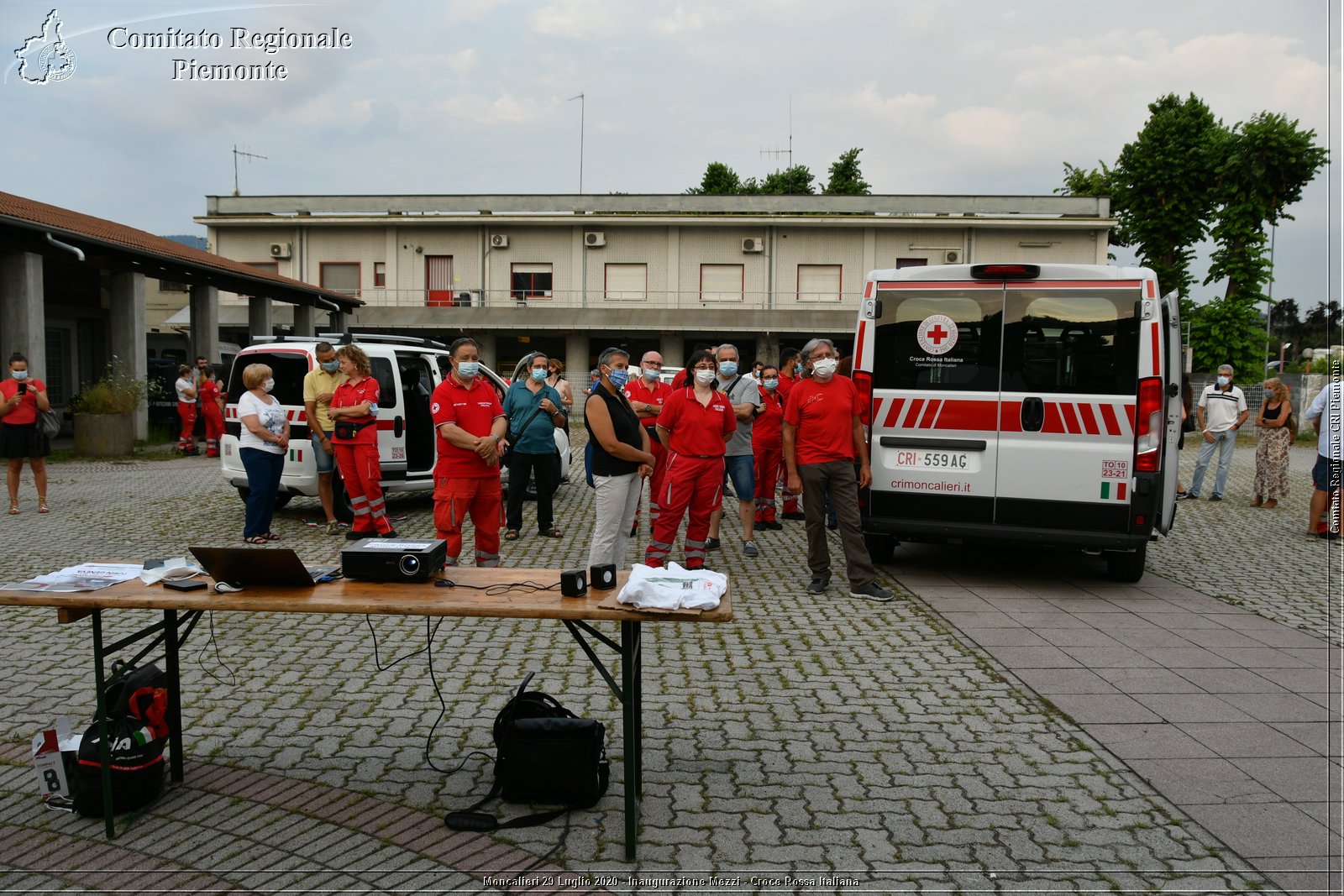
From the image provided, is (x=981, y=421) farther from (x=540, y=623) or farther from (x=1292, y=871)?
(x=1292, y=871)

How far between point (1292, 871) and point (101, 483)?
53.6 feet

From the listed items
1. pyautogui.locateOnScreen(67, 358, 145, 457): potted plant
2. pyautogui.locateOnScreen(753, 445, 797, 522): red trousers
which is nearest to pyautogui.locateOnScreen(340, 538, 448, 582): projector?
pyautogui.locateOnScreen(753, 445, 797, 522): red trousers

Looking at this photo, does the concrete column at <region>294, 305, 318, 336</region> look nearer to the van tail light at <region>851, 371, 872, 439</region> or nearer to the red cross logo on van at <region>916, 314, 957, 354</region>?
the van tail light at <region>851, 371, 872, 439</region>

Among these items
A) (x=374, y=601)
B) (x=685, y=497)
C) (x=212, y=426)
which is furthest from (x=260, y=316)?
(x=374, y=601)

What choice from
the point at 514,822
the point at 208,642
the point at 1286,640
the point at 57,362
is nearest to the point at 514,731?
the point at 514,822

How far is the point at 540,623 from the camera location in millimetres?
6781

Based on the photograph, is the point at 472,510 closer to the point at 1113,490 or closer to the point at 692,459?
the point at 692,459

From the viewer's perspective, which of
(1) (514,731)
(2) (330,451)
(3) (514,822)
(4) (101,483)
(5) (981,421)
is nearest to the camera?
(3) (514,822)

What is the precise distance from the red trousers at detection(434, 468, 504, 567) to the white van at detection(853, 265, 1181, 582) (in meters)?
3.15

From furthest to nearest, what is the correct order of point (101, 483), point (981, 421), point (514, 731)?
1. point (101, 483)
2. point (981, 421)
3. point (514, 731)

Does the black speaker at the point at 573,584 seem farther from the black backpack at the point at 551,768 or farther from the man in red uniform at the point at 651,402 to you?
the man in red uniform at the point at 651,402

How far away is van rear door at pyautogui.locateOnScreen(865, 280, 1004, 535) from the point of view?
309 inches

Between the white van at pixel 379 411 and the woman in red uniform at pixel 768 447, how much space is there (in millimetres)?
2368

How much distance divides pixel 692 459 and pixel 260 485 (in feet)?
15.4
